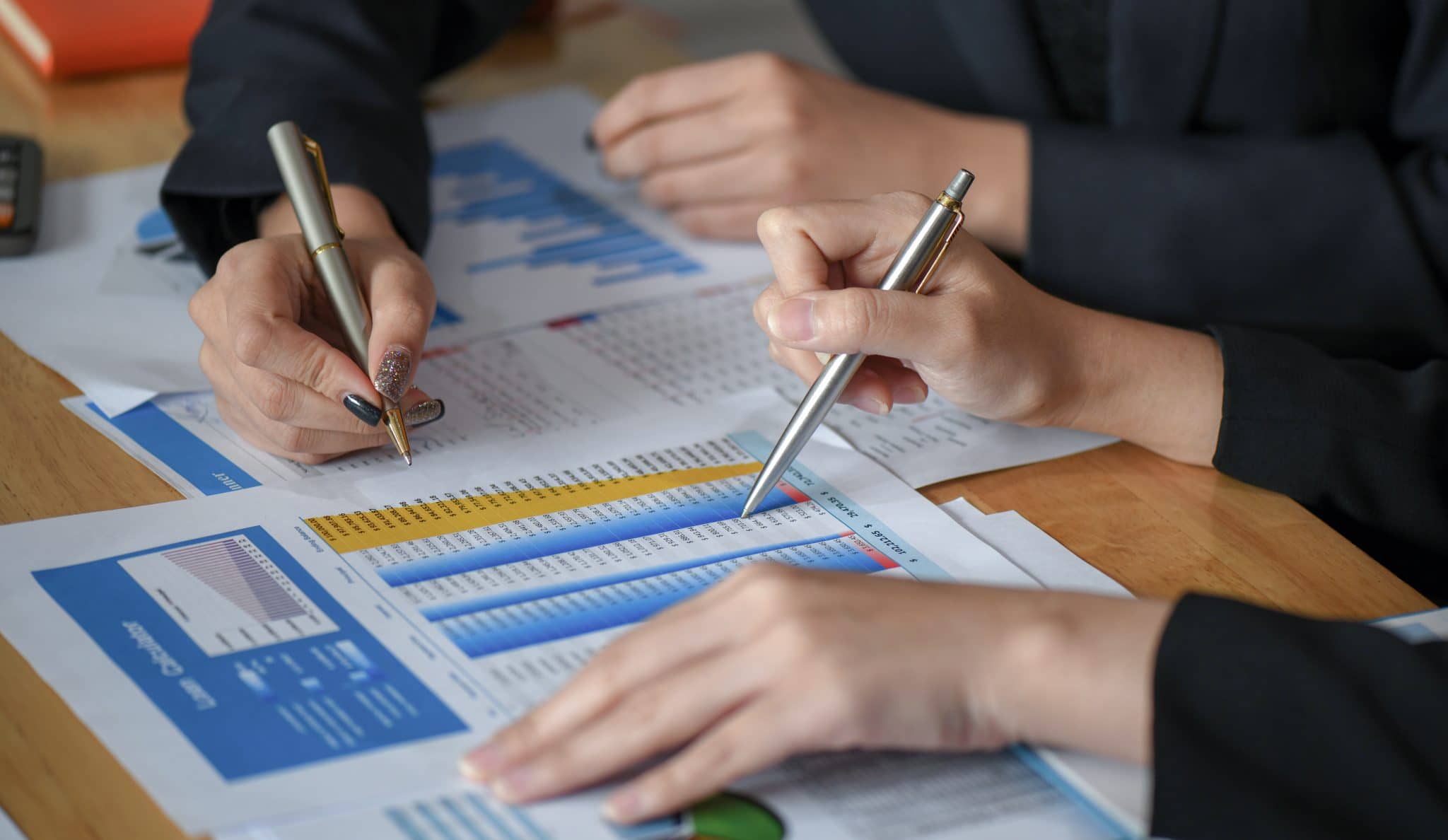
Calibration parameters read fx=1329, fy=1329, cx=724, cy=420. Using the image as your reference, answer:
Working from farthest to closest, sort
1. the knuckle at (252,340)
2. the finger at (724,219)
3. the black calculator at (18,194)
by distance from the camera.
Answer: the finger at (724,219), the black calculator at (18,194), the knuckle at (252,340)

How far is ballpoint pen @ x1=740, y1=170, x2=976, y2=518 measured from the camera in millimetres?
737

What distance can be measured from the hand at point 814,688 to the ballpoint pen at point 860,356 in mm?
175

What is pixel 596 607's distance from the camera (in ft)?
2.25

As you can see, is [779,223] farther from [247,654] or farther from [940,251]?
[247,654]

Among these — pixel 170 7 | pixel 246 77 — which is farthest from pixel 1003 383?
pixel 170 7

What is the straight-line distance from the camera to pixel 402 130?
111 centimetres

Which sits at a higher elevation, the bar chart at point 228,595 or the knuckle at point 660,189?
the knuckle at point 660,189

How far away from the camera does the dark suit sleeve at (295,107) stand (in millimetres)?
998

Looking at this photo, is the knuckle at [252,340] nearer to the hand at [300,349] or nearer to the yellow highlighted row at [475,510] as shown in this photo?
the hand at [300,349]

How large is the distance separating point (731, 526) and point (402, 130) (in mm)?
534

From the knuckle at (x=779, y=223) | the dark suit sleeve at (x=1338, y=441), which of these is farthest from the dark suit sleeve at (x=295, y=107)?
the dark suit sleeve at (x=1338, y=441)

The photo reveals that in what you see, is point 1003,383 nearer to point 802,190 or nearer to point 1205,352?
point 1205,352

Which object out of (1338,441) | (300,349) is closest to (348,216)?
(300,349)

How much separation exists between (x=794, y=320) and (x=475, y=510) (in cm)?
21
